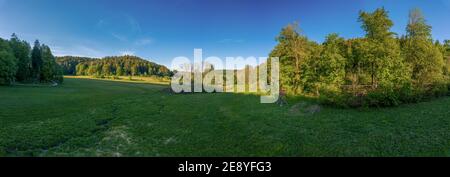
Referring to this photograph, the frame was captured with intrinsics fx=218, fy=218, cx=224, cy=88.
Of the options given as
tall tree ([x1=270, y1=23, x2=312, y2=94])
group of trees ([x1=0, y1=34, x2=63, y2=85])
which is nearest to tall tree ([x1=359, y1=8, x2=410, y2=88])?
tall tree ([x1=270, y1=23, x2=312, y2=94])

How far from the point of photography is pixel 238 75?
73.8m

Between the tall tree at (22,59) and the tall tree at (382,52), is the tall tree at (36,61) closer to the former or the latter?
the tall tree at (22,59)

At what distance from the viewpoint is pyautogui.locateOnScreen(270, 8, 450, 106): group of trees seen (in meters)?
20.6

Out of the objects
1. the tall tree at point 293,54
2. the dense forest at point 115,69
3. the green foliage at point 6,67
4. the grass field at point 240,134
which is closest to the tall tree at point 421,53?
the grass field at point 240,134

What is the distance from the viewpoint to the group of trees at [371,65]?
20609mm

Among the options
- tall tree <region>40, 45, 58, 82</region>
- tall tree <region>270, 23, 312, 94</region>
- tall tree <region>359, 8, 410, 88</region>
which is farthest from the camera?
tall tree <region>40, 45, 58, 82</region>

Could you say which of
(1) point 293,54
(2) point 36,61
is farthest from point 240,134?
→ (2) point 36,61

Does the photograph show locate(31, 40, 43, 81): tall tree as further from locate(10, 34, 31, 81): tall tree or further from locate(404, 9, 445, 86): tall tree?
locate(404, 9, 445, 86): tall tree
